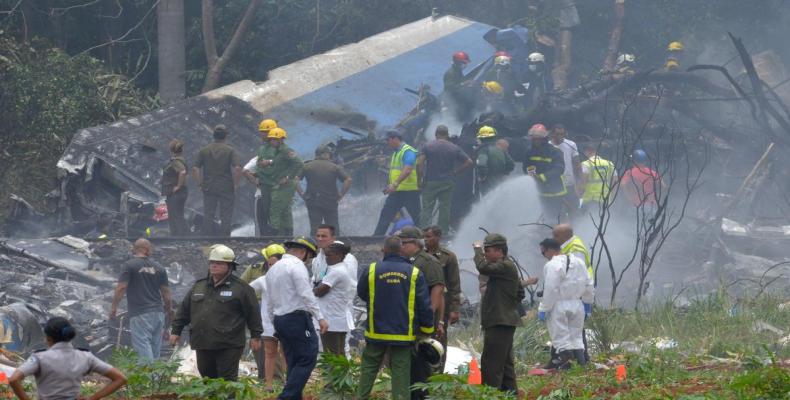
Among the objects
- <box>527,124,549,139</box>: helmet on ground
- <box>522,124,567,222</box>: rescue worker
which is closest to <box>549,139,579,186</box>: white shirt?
<box>522,124,567,222</box>: rescue worker

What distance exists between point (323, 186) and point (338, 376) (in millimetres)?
6950

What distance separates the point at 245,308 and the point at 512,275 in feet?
6.45

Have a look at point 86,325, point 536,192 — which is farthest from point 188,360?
point 536,192

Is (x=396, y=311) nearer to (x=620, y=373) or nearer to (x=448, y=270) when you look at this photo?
(x=448, y=270)

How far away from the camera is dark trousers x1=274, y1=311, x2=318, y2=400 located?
27.7 ft

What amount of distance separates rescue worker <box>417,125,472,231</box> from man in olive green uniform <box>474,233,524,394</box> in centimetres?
669

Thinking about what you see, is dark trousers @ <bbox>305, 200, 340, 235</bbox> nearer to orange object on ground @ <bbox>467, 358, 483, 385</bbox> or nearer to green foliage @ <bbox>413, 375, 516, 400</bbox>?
orange object on ground @ <bbox>467, 358, 483, 385</bbox>

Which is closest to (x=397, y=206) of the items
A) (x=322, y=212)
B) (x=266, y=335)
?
(x=322, y=212)

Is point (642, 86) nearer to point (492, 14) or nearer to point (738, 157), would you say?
point (738, 157)

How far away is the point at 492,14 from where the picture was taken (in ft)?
86.9

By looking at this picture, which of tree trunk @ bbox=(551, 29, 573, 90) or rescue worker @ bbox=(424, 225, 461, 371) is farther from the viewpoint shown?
tree trunk @ bbox=(551, 29, 573, 90)

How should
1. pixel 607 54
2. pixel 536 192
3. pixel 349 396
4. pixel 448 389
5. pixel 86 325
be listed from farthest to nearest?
pixel 607 54 < pixel 536 192 < pixel 86 325 < pixel 349 396 < pixel 448 389

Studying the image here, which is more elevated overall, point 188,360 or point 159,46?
point 159,46

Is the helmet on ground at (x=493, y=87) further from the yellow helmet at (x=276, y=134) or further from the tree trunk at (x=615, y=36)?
the yellow helmet at (x=276, y=134)
